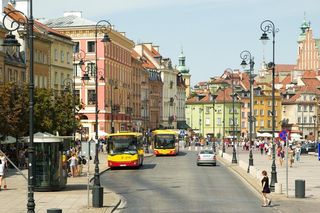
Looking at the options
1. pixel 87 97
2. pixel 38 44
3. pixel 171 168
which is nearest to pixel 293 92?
pixel 87 97

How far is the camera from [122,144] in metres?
54.0

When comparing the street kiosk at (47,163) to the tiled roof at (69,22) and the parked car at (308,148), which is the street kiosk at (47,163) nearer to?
the parked car at (308,148)

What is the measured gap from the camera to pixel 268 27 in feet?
132

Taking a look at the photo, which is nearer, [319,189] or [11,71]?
[319,189]

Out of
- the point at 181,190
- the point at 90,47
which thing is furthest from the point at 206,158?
the point at 90,47

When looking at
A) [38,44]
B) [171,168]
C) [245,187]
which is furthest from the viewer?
[38,44]

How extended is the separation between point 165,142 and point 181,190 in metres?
41.8

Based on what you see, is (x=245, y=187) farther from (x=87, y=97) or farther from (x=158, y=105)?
(x=158, y=105)

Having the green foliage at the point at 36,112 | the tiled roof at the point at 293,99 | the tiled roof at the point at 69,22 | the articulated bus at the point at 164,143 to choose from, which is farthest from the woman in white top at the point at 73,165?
the tiled roof at the point at 293,99

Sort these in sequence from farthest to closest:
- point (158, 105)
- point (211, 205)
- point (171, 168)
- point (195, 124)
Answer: point (195, 124)
point (158, 105)
point (171, 168)
point (211, 205)

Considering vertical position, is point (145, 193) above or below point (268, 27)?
below

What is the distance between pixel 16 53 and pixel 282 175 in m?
33.9

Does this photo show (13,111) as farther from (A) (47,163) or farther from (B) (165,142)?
(B) (165,142)

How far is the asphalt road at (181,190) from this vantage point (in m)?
29.0
